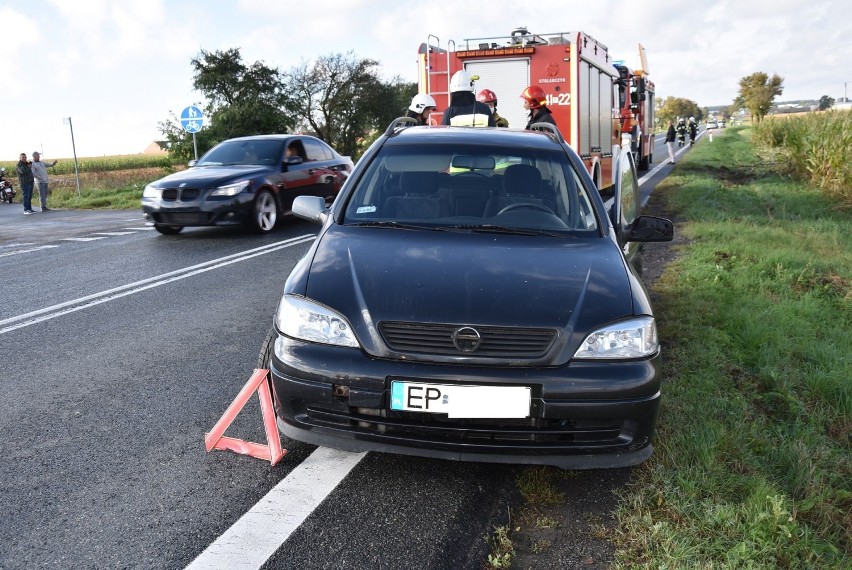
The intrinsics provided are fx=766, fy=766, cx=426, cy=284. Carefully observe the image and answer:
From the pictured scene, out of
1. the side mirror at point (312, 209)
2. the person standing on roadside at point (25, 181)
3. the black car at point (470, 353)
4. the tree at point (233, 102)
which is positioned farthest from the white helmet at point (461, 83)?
the tree at point (233, 102)

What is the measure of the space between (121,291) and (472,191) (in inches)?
177

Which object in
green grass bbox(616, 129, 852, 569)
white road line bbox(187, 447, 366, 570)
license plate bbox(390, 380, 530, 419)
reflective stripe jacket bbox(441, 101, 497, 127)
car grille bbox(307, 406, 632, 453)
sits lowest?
green grass bbox(616, 129, 852, 569)

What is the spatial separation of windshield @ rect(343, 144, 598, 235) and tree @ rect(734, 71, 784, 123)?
68.8m

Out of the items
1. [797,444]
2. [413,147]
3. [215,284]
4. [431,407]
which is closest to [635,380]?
[431,407]

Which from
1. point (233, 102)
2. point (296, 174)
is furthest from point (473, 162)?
point (233, 102)

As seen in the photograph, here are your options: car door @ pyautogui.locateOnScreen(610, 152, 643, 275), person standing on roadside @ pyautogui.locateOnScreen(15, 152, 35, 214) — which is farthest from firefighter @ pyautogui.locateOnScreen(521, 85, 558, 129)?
person standing on roadside @ pyautogui.locateOnScreen(15, 152, 35, 214)

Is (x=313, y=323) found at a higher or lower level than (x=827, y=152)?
lower

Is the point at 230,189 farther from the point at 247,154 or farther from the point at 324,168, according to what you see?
the point at 324,168

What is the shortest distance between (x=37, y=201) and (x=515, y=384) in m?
26.9

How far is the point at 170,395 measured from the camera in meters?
4.34

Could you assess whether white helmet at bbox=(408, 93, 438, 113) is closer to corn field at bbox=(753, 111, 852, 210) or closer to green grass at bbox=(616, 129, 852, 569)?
green grass at bbox=(616, 129, 852, 569)

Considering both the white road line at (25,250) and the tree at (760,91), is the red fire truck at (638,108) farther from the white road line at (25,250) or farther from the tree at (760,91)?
the tree at (760,91)

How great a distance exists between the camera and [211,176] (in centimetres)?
1171

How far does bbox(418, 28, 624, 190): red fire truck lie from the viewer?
42.2 ft
